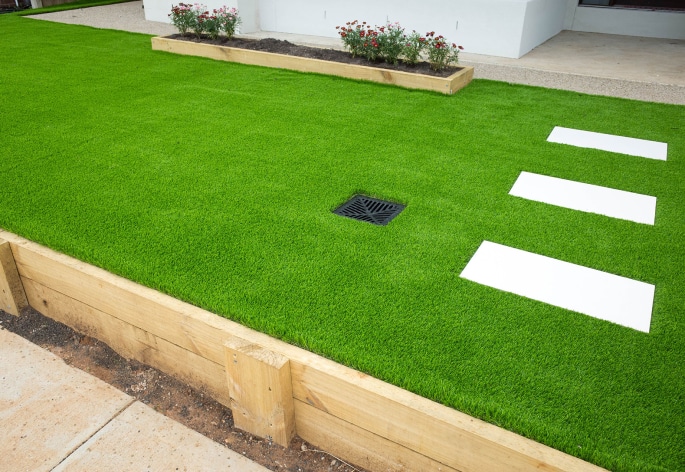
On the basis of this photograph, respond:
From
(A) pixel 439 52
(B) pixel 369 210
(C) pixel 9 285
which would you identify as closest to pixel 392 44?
(A) pixel 439 52

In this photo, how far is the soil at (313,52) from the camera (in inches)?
246

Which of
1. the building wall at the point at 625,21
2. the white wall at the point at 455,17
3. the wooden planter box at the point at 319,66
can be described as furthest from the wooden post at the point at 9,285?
the building wall at the point at 625,21

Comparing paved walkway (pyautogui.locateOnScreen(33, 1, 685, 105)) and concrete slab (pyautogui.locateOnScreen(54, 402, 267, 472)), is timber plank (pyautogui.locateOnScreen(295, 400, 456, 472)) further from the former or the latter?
paved walkway (pyautogui.locateOnScreen(33, 1, 685, 105))

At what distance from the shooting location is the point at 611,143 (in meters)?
4.48

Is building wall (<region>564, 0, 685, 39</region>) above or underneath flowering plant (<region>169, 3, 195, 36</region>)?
underneath

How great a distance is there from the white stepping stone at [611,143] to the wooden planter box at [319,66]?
1572 millimetres

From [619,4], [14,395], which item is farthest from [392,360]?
[619,4]

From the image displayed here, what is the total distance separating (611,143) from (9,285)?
4619 mm

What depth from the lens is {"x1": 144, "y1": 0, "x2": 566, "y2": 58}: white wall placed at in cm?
757

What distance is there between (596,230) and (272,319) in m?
2.10

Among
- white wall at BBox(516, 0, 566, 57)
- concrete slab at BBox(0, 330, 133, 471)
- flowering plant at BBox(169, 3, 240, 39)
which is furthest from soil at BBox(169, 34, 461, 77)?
concrete slab at BBox(0, 330, 133, 471)

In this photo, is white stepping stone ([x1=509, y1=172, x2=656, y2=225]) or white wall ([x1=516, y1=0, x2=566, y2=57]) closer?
white stepping stone ([x1=509, y1=172, x2=656, y2=225])

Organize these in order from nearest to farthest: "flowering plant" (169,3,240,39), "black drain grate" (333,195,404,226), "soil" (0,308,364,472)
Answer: "soil" (0,308,364,472)
"black drain grate" (333,195,404,226)
"flowering plant" (169,3,240,39)

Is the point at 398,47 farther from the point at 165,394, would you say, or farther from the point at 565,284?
the point at 165,394
